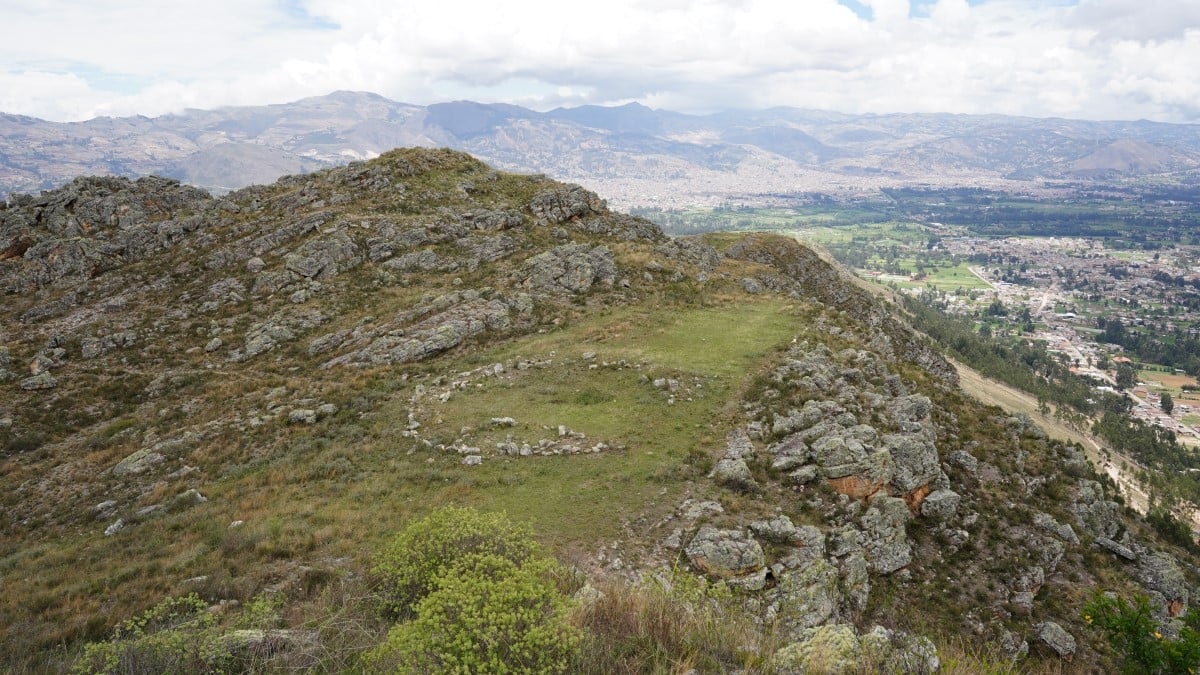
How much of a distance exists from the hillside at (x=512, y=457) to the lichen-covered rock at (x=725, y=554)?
6cm

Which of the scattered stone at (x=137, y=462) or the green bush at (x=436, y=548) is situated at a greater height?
the green bush at (x=436, y=548)

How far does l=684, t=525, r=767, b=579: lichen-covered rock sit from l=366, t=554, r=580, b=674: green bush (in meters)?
8.15

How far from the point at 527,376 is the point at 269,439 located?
11.2 meters

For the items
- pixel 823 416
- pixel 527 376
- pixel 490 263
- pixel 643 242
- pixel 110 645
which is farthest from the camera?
pixel 643 242

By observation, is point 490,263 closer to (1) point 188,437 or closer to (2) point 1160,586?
(1) point 188,437

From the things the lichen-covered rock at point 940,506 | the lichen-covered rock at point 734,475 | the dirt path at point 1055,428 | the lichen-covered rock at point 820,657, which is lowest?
the dirt path at point 1055,428

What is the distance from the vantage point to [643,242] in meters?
49.5

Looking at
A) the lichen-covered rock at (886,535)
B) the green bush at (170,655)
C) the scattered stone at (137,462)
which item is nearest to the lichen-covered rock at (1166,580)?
the lichen-covered rock at (886,535)

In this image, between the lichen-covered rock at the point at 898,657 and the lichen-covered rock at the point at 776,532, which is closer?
the lichen-covered rock at the point at 898,657

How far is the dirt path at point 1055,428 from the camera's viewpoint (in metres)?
82.3

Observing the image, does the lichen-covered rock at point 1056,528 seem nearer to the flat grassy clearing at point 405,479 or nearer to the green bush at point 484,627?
the flat grassy clearing at point 405,479

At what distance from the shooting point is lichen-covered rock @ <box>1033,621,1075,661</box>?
15750 millimetres

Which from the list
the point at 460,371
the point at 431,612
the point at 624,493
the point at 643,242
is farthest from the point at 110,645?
the point at 643,242

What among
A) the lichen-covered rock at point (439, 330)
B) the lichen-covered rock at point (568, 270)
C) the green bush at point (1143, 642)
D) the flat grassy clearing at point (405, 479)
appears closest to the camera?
the green bush at point (1143, 642)
